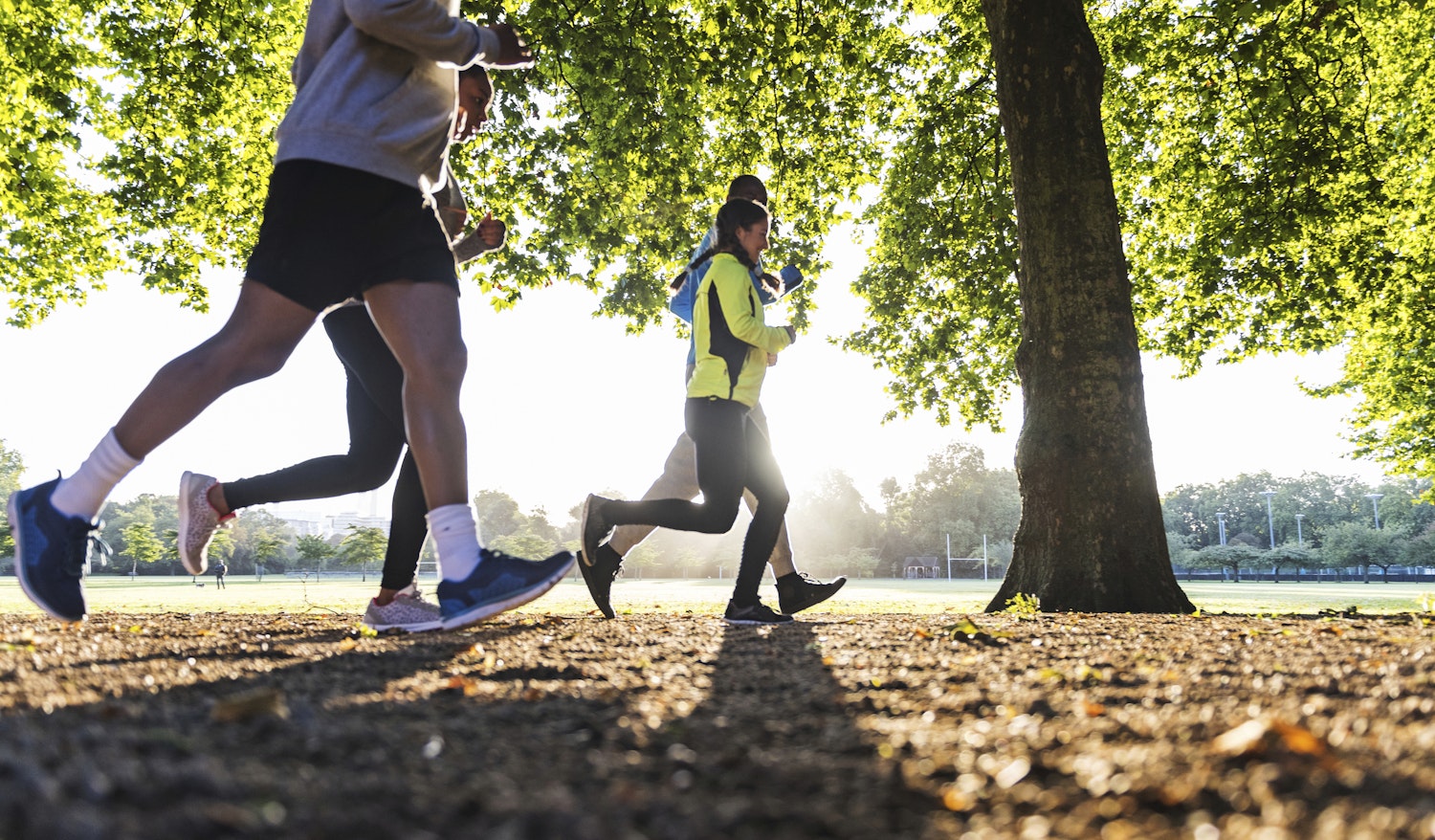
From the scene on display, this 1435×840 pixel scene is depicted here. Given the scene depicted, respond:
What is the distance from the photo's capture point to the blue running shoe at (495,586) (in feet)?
9.27

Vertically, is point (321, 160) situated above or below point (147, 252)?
below

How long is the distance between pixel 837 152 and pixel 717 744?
11540 mm

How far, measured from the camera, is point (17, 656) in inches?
103

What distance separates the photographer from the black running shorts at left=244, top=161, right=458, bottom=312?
279cm

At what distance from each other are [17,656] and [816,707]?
2320 millimetres

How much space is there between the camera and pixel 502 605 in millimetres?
2826

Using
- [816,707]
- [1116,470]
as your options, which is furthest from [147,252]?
[816,707]

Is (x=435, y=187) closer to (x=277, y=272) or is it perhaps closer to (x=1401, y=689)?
(x=277, y=272)

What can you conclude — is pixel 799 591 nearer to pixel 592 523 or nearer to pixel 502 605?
pixel 592 523

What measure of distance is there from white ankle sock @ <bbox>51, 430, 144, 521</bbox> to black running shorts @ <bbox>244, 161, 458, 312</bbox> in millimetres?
664

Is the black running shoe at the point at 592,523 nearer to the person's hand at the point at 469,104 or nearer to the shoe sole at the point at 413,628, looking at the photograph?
the shoe sole at the point at 413,628

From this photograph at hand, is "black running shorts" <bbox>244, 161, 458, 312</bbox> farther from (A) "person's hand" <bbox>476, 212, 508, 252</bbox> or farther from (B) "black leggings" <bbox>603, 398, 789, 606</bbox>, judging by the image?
(B) "black leggings" <bbox>603, 398, 789, 606</bbox>

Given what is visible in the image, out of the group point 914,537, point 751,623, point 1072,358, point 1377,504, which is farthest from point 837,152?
point 1377,504

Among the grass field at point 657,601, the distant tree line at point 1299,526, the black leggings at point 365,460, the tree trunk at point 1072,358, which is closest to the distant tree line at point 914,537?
the distant tree line at point 1299,526
